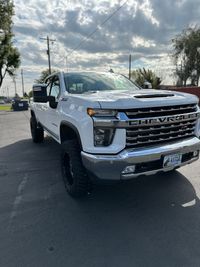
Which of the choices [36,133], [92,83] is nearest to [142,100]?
[92,83]

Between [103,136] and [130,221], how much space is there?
113cm

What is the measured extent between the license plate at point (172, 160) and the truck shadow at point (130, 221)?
25.0 inches

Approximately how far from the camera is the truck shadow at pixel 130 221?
8.27 feet

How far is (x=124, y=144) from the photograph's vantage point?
3.01 m

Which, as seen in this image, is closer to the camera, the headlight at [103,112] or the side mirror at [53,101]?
the headlight at [103,112]

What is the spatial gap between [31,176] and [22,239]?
208cm

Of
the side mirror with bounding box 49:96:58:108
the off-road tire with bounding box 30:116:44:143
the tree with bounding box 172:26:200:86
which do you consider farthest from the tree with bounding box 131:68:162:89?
the side mirror with bounding box 49:96:58:108

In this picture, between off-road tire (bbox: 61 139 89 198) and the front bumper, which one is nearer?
the front bumper

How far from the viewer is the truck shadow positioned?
252 centimetres

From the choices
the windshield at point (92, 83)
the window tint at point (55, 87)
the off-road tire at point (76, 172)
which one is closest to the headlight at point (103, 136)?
the off-road tire at point (76, 172)

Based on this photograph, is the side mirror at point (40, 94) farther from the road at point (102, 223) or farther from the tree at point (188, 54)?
the tree at point (188, 54)

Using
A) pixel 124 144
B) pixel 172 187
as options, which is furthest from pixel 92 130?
pixel 172 187

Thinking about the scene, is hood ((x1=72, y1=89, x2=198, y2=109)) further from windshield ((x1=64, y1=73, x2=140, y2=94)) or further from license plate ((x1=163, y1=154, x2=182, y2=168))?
windshield ((x1=64, y1=73, x2=140, y2=94))

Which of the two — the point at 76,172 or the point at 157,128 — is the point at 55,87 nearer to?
the point at 76,172
